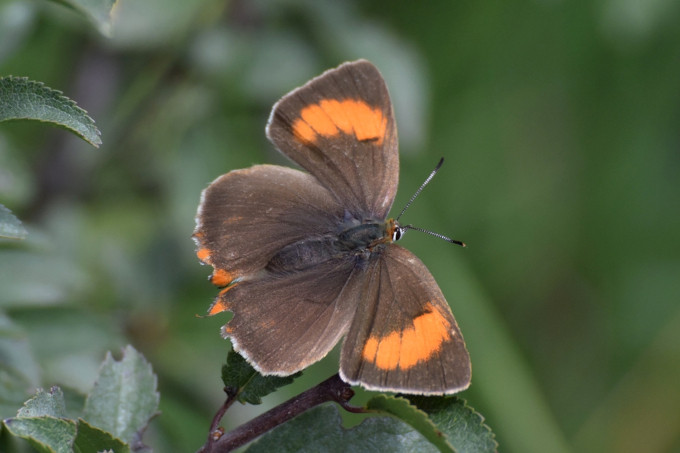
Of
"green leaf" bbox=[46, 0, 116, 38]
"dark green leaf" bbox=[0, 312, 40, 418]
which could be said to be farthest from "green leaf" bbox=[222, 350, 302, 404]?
"green leaf" bbox=[46, 0, 116, 38]


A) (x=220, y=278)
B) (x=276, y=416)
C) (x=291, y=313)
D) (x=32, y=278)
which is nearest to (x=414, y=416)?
(x=276, y=416)

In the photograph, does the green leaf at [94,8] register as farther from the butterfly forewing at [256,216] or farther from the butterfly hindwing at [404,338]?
the butterfly hindwing at [404,338]

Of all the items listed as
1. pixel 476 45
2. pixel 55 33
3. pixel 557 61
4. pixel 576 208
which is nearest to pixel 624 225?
pixel 576 208

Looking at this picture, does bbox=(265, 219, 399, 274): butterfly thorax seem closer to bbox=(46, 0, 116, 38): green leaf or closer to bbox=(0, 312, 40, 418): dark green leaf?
bbox=(0, 312, 40, 418): dark green leaf

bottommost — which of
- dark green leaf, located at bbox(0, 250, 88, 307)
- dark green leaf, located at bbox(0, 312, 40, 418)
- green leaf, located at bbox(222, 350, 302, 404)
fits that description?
dark green leaf, located at bbox(0, 250, 88, 307)

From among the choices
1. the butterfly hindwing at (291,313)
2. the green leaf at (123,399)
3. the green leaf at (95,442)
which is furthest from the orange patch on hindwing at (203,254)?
the green leaf at (95,442)

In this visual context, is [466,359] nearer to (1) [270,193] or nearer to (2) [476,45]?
(1) [270,193]
